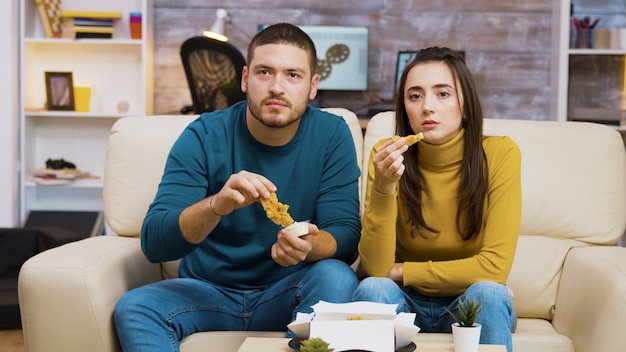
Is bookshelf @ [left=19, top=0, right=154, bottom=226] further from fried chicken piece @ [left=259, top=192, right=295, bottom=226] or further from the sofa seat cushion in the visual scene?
fried chicken piece @ [left=259, top=192, right=295, bottom=226]

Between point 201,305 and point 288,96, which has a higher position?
point 288,96

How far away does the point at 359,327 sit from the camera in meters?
1.48

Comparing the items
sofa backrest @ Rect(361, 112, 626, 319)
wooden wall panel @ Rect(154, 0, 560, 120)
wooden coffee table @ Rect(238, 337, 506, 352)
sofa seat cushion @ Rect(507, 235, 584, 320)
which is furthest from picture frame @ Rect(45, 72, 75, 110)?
wooden coffee table @ Rect(238, 337, 506, 352)

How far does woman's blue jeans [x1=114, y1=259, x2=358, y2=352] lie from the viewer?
1858mm

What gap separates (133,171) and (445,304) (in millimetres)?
1001

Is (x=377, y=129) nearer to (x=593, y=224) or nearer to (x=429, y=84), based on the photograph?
(x=429, y=84)

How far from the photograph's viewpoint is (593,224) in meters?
2.38

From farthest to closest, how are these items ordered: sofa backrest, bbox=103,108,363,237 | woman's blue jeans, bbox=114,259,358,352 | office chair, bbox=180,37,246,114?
office chair, bbox=180,37,246,114
sofa backrest, bbox=103,108,363,237
woman's blue jeans, bbox=114,259,358,352

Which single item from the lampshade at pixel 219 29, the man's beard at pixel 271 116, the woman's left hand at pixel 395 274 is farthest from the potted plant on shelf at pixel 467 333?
the lampshade at pixel 219 29

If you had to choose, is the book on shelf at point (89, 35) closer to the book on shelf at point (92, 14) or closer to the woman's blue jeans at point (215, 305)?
the book on shelf at point (92, 14)

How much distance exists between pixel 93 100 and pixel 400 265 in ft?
10.8

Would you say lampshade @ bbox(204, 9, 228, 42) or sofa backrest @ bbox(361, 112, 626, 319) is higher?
lampshade @ bbox(204, 9, 228, 42)

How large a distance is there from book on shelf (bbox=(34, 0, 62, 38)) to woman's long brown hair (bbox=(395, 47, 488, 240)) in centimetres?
316

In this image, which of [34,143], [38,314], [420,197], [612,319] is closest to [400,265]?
[420,197]
